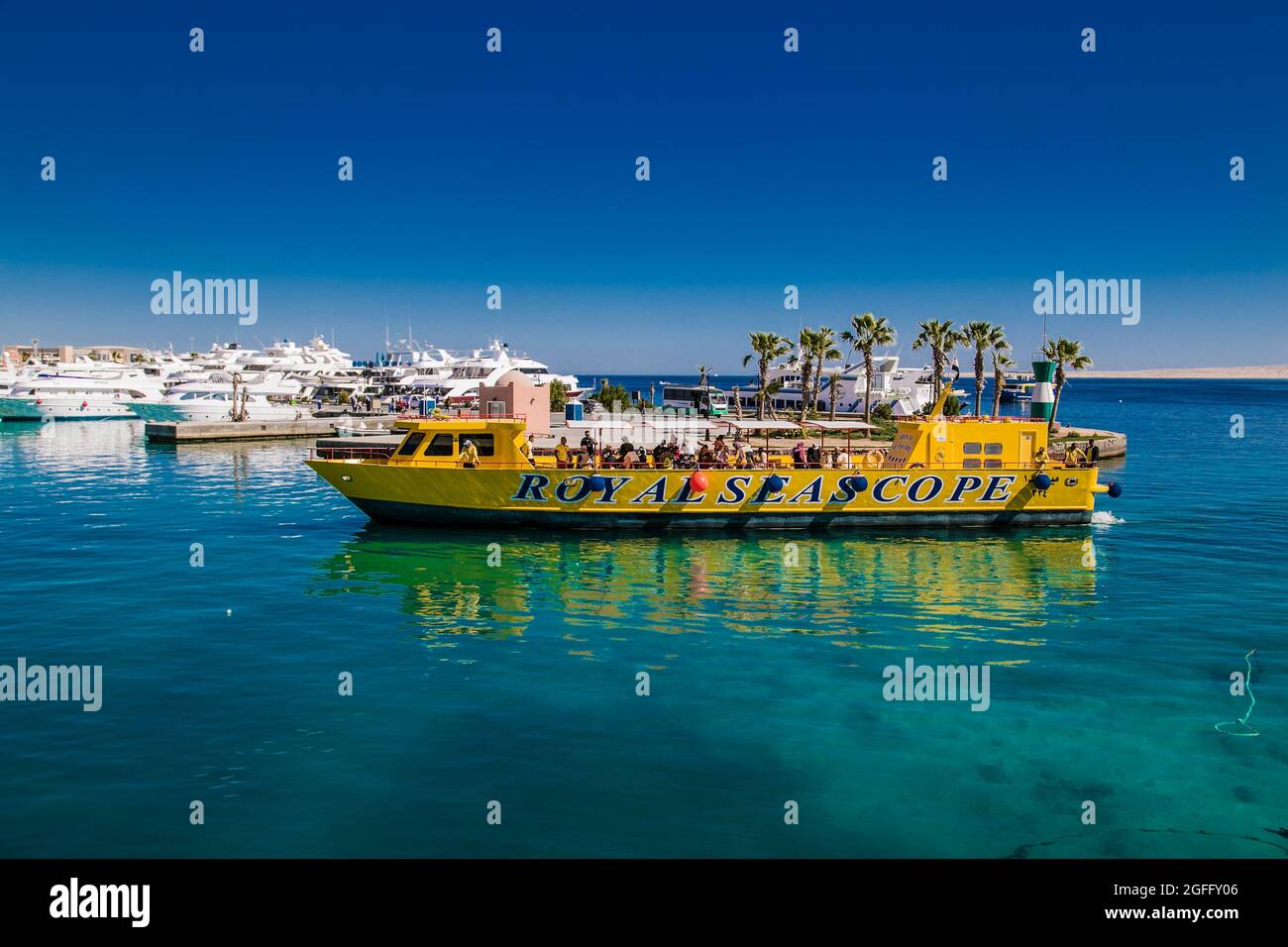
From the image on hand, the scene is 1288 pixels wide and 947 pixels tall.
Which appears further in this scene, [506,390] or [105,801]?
[506,390]

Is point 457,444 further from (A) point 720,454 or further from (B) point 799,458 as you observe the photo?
(B) point 799,458

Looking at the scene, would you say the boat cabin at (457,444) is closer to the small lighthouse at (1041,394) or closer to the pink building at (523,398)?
the pink building at (523,398)

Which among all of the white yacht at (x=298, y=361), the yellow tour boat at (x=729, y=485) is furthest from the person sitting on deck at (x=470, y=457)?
the white yacht at (x=298, y=361)

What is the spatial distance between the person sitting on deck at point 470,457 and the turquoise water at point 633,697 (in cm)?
270

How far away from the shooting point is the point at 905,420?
1203 inches

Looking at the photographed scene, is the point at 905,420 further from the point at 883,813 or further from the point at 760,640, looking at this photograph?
the point at 883,813

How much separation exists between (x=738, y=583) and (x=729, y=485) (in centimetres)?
647

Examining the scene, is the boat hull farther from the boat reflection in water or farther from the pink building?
the pink building

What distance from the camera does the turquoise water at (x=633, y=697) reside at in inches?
398

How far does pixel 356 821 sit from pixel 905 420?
81.6 feet

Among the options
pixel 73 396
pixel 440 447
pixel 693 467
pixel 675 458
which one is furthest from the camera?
pixel 73 396

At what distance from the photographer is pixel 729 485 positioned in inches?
1121

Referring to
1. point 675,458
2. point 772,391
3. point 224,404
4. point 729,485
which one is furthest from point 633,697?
point 224,404

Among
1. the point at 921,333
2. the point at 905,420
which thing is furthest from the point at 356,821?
the point at 921,333
